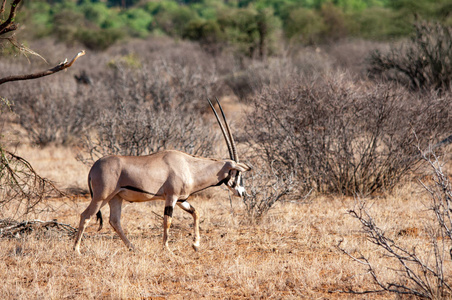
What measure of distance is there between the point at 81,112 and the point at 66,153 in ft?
5.73

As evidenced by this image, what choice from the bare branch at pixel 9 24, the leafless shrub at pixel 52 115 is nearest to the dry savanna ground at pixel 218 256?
the bare branch at pixel 9 24

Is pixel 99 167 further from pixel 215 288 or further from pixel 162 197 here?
pixel 215 288

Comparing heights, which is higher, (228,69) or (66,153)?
(66,153)

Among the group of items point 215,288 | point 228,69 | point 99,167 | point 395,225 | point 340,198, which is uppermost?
point 99,167

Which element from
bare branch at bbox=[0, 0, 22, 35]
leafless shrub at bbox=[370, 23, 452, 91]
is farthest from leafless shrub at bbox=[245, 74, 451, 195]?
leafless shrub at bbox=[370, 23, 452, 91]

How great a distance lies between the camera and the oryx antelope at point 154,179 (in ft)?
19.4

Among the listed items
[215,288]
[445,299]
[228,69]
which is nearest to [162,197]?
[215,288]

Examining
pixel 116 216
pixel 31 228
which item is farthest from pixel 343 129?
pixel 31 228

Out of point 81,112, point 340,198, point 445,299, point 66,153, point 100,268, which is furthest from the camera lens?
point 81,112

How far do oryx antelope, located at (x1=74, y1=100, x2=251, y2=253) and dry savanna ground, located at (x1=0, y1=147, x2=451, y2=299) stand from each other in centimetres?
41

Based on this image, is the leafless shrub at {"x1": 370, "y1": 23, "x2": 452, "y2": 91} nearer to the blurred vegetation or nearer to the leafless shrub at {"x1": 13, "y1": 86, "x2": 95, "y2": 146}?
the leafless shrub at {"x1": 13, "y1": 86, "x2": 95, "y2": 146}

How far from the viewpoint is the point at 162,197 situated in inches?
239

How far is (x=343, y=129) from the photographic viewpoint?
8.70m

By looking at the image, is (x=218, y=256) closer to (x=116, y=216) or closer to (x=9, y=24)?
(x=116, y=216)
